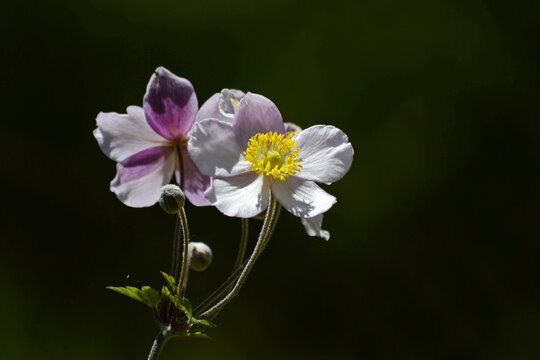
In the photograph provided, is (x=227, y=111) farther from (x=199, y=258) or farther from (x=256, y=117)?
(x=199, y=258)

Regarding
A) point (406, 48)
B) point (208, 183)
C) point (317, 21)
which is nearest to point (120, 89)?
point (317, 21)

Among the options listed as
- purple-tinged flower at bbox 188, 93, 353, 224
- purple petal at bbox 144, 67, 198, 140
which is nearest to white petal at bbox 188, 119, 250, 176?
purple-tinged flower at bbox 188, 93, 353, 224

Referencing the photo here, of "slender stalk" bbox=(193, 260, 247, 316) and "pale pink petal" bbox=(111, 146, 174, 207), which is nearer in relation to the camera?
"slender stalk" bbox=(193, 260, 247, 316)

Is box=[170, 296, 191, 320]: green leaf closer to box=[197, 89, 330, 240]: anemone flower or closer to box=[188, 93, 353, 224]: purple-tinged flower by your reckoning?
box=[188, 93, 353, 224]: purple-tinged flower

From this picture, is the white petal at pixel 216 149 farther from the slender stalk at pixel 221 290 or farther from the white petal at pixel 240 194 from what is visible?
the slender stalk at pixel 221 290

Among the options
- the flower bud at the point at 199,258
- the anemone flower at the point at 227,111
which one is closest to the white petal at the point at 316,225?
the anemone flower at the point at 227,111

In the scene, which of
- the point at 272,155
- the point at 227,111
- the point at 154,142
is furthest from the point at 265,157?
the point at 154,142
